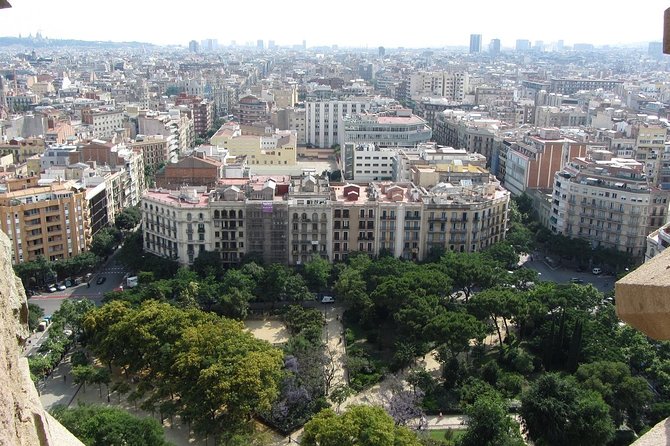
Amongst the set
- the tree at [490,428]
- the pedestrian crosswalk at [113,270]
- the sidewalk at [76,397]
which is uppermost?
the tree at [490,428]

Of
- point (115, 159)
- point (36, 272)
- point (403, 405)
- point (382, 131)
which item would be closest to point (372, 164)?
point (382, 131)

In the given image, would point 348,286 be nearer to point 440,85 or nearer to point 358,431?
point 358,431

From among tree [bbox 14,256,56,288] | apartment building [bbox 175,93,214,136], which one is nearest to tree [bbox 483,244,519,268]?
tree [bbox 14,256,56,288]

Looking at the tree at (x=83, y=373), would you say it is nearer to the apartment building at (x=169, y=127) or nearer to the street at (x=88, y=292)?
the street at (x=88, y=292)

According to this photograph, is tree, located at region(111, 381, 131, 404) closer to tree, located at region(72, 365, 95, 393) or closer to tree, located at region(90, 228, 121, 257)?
tree, located at region(72, 365, 95, 393)

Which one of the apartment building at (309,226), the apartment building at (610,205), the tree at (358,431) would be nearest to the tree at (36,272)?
the apartment building at (309,226)

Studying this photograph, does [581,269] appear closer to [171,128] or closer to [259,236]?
[259,236]

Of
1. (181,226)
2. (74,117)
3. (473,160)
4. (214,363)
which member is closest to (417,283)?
(214,363)
